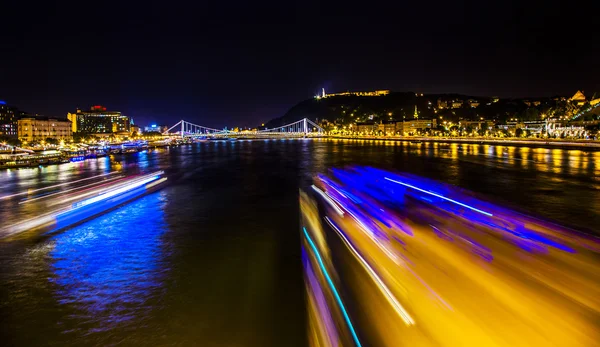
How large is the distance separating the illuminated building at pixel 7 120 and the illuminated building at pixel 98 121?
39655 mm

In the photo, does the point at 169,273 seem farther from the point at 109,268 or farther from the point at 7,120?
the point at 7,120

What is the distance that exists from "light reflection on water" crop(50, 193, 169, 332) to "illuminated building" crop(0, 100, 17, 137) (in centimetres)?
9823

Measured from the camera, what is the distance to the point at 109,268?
7.09 m

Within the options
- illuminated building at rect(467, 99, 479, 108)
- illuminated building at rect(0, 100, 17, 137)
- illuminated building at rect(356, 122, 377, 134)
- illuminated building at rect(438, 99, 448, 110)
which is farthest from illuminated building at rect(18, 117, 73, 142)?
illuminated building at rect(467, 99, 479, 108)

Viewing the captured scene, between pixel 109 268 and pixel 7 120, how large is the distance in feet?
387

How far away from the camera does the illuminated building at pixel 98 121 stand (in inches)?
5699

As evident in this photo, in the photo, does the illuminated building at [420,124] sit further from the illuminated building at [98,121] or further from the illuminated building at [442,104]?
the illuminated building at [98,121]

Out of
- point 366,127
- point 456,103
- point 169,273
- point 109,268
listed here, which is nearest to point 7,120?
point 109,268

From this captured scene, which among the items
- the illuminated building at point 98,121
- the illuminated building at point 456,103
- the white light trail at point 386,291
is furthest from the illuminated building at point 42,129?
the illuminated building at point 456,103

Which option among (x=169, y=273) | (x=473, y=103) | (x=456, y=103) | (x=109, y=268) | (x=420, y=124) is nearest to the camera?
(x=169, y=273)

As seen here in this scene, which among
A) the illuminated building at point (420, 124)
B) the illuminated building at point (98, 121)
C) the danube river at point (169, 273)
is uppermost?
the illuminated building at point (98, 121)

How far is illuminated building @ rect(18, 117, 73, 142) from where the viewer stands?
85688 mm

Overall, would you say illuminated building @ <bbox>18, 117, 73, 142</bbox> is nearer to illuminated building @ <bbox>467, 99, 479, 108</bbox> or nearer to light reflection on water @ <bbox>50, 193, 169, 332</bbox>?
light reflection on water @ <bbox>50, 193, 169, 332</bbox>

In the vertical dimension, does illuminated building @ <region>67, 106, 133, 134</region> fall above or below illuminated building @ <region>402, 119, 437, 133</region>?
above
